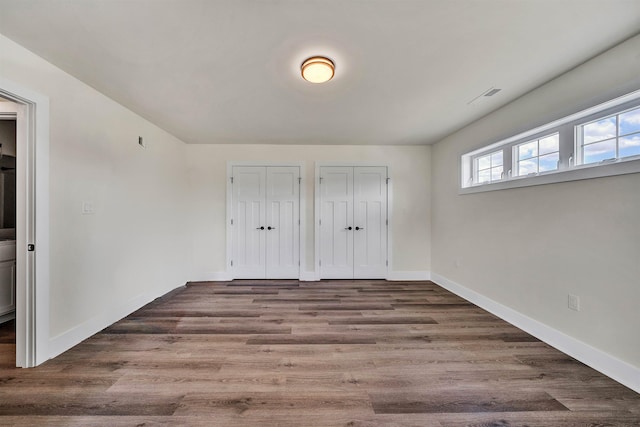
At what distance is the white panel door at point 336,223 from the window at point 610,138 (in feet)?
9.03

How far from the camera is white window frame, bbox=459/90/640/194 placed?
1.71m

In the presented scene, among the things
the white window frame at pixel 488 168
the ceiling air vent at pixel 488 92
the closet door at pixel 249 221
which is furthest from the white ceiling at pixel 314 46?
the closet door at pixel 249 221

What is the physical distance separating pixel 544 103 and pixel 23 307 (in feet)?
15.0

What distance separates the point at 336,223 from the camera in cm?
422

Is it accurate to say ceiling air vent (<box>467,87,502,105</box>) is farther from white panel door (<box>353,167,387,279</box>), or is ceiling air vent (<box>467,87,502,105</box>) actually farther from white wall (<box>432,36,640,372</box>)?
white panel door (<box>353,167,387,279</box>)

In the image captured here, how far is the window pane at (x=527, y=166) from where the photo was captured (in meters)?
2.45

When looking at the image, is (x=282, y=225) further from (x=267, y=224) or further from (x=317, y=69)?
(x=317, y=69)

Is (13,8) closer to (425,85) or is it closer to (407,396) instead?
(425,85)

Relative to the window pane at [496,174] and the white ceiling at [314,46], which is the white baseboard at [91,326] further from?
the window pane at [496,174]

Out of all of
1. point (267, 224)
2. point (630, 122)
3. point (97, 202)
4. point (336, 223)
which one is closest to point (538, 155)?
point (630, 122)

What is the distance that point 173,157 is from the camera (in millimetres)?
3689

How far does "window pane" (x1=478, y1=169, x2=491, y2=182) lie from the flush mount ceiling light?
Result: 2.41 meters

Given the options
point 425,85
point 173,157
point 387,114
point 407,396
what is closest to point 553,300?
point 407,396

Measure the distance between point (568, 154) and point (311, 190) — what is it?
10.2 feet
